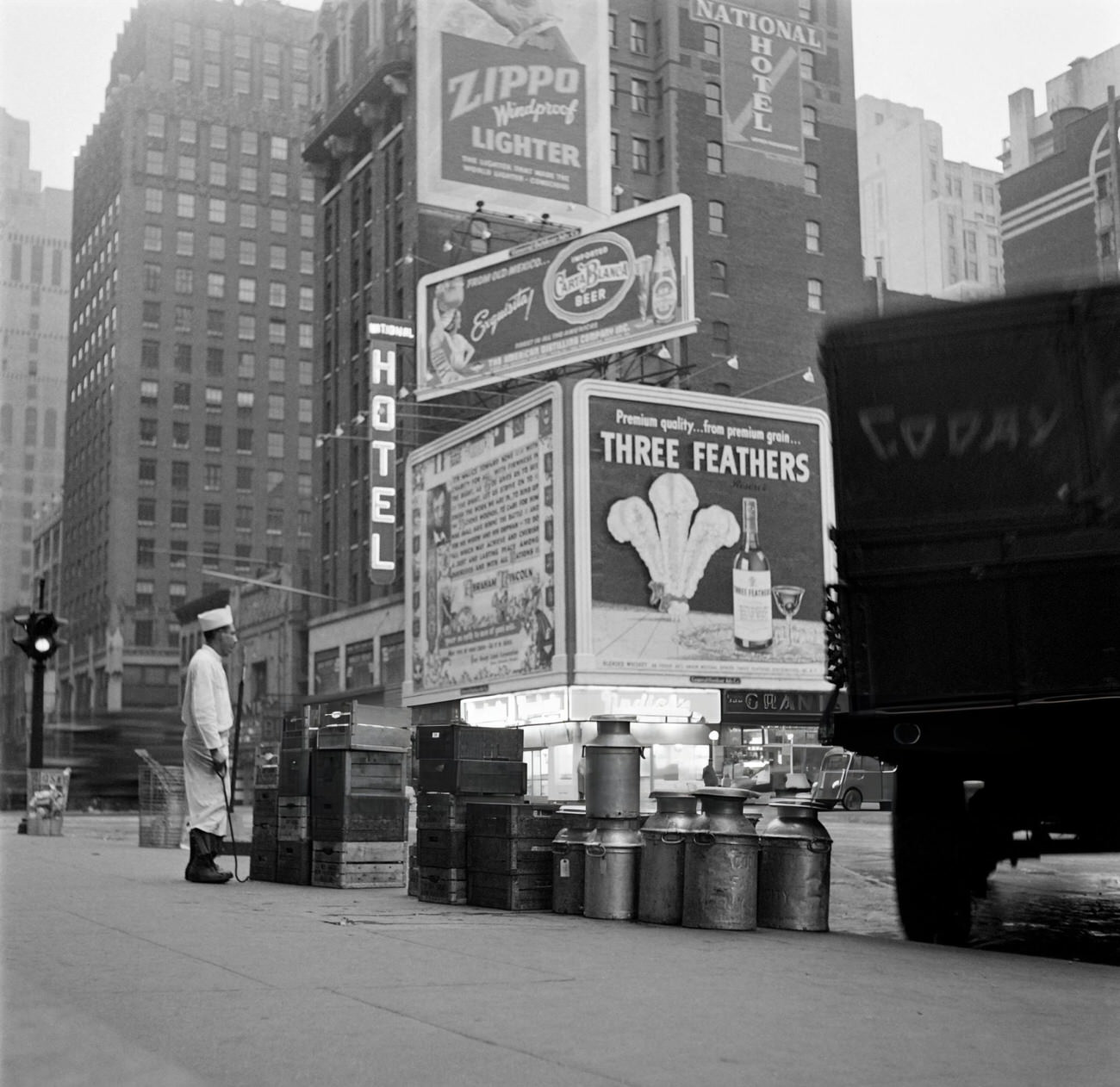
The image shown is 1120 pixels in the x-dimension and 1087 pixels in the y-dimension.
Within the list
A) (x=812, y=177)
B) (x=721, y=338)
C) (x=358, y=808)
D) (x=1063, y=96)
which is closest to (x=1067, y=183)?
(x=358, y=808)

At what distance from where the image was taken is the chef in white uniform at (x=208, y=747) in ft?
36.1

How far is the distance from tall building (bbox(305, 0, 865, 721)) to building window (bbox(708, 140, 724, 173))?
0.09 m

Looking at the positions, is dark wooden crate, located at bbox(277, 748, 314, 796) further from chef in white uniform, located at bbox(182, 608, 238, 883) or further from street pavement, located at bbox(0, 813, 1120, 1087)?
street pavement, located at bbox(0, 813, 1120, 1087)

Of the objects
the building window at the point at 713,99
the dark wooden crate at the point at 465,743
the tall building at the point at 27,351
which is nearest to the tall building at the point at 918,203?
the tall building at the point at 27,351

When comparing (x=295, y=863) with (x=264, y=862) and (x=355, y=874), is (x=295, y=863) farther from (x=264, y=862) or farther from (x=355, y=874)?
(x=355, y=874)

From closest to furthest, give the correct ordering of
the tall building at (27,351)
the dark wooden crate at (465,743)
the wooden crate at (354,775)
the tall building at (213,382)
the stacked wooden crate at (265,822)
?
the tall building at (27,351)
the dark wooden crate at (465,743)
the wooden crate at (354,775)
the stacked wooden crate at (265,822)
the tall building at (213,382)

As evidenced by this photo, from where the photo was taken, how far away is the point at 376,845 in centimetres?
1159

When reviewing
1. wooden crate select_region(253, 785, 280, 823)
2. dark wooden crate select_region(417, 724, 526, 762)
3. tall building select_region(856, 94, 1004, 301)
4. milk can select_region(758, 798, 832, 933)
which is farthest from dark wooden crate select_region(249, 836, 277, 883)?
tall building select_region(856, 94, 1004, 301)

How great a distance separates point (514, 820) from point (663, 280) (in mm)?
→ 40636

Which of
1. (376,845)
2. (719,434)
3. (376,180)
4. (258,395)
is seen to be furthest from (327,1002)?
(258,395)

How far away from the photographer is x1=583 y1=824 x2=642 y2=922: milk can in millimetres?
9297

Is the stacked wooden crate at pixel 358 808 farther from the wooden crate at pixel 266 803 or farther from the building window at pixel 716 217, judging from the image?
the building window at pixel 716 217

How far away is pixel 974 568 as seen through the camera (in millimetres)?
7668

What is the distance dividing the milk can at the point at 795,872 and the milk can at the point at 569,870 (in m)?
1.25
